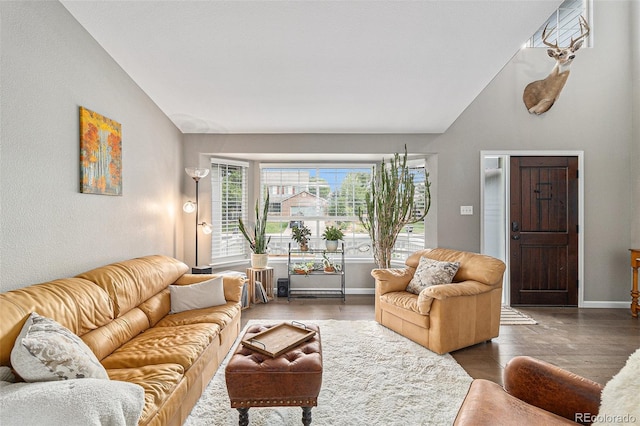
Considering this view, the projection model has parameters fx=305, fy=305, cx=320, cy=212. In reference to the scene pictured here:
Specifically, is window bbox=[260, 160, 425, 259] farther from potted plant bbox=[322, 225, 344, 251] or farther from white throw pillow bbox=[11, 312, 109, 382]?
white throw pillow bbox=[11, 312, 109, 382]

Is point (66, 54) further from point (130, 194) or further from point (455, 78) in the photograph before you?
point (455, 78)

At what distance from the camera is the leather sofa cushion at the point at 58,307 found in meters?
1.40

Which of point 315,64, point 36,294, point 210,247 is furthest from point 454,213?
point 36,294

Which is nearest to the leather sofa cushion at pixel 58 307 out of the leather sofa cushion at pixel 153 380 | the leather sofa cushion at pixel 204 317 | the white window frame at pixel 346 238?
the leather sofa cushion at pixel 153 380

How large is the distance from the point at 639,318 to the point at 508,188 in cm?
215

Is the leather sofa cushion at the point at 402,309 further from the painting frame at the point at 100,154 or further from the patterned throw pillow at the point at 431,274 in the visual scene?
the painting frame at the point at 100,154

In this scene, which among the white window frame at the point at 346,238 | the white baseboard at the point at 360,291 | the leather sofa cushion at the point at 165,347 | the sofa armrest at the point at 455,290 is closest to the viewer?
the leather sofa cushion at the point at 165,347

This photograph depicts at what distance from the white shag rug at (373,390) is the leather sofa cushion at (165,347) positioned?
370 millimetres

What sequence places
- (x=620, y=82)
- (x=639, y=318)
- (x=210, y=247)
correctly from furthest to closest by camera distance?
(x=210, y=247), (x=620, y=82), (x=639, y=318)

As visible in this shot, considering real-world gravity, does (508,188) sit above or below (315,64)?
below

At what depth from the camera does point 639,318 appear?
375cm

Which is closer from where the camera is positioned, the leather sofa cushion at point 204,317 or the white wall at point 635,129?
the leather sofa cushion at point 204,317

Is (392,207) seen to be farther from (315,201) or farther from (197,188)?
(197,188)

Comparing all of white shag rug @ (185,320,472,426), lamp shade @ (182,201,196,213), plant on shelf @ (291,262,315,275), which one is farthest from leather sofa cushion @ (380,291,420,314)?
lamp shade @ (182,201,196,213)
